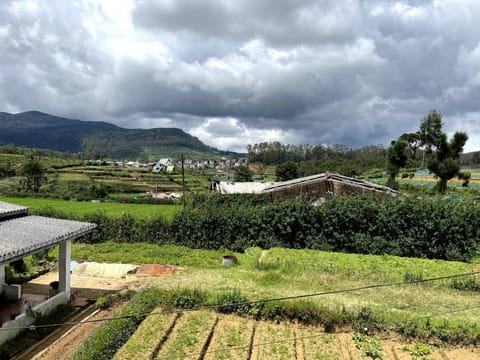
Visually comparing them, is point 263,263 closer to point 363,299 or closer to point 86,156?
point 363,299

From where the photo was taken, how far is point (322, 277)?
13031 mm

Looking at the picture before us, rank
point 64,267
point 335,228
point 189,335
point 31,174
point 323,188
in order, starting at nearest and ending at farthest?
point 189,335, point 64,267, point 335,228, point 323,188, point 31,174

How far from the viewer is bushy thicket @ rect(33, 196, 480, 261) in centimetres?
1784

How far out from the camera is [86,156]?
93.4 m

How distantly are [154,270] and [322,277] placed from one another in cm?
742

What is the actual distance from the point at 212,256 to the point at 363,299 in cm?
926

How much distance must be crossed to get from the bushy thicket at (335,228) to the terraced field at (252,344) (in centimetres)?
986

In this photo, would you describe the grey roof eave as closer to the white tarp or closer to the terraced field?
the terraced field

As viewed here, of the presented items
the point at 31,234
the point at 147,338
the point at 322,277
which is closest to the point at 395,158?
the point at 322,277

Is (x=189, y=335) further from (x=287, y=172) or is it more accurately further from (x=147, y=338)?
(x=287, y=172)

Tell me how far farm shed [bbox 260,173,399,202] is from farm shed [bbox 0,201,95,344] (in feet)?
51.6

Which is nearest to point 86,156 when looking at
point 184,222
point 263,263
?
point 184,222

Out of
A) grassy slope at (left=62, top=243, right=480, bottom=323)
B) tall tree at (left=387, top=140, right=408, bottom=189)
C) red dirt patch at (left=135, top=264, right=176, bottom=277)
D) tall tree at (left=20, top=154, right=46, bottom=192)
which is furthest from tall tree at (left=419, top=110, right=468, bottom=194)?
tall tree at (left=20, top=154, right=46, bottom=192)

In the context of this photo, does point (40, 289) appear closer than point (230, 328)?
No
